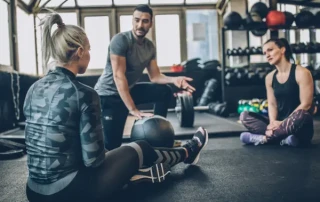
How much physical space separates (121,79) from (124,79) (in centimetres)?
2

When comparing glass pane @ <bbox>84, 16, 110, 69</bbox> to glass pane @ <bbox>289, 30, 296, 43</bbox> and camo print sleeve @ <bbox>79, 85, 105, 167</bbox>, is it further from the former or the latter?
camo print sleeve @ <bbox>79, 85, 105, 167</bbox>

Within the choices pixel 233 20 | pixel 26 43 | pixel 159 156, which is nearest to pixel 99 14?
pixel 26 43

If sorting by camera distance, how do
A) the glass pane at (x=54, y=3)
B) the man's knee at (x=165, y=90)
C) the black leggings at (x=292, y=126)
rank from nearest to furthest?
the black leggings at (x=292, y=126)
the man's knee at (x=165, y=90)
the glass pane at (x=54, y=3)

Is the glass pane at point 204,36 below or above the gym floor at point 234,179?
above

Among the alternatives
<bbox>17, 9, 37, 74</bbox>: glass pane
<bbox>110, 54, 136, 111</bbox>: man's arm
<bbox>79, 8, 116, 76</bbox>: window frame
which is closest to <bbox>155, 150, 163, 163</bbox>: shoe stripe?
<bbox>110, 54, 136, 111</bbox>: man's arm

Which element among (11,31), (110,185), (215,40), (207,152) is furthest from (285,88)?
(215,40)

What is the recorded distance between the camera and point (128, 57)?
2402 millimetres

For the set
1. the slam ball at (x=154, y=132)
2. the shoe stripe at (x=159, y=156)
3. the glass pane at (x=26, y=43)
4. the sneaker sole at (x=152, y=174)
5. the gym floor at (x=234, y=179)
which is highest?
the glass pane at (x=26, y=43)

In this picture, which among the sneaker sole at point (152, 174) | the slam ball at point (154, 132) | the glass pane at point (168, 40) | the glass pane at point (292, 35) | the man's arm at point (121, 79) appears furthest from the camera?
the glass pane at point (168, 40)

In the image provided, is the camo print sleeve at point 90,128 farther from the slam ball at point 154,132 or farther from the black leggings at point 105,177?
the slam ball at point 154,132

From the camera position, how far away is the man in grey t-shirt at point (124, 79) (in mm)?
2295

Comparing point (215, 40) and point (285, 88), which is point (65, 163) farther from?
point (215, 40)

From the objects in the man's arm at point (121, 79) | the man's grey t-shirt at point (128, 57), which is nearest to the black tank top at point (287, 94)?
the man's grey t-shirt at point (128, 57)

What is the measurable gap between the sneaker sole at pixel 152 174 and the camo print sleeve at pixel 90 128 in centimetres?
36
